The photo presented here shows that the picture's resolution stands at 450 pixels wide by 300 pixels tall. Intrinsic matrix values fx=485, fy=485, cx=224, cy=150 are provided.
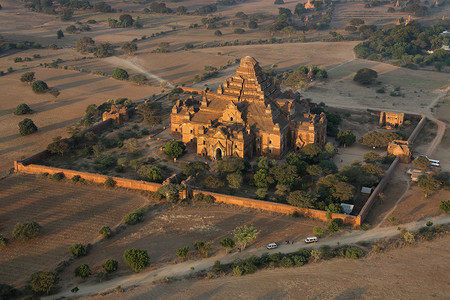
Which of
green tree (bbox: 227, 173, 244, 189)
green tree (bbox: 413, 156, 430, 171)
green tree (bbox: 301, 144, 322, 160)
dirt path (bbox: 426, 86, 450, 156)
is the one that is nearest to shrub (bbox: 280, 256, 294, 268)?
green tree (bbox: 227, 173, 244, 189)

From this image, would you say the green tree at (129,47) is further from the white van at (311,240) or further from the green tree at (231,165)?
the white van at (311,240)

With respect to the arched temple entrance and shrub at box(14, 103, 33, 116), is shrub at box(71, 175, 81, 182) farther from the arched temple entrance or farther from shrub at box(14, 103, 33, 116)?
shrub at box(14, 103, 33, 116)

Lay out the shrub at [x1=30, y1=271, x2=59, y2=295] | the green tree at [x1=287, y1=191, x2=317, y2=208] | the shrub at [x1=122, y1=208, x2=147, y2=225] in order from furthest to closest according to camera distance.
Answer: the green tree at [x1=287, y1=191, x2=317, y2=208], the shrub at [x1=122, y1=208, x2=147, y2=225], the shrub at [x1=30, y1=271, x2=59, y2=295]

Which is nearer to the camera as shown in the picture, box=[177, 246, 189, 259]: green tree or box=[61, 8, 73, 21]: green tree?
box=[177, 246, 189, 259]: green tree

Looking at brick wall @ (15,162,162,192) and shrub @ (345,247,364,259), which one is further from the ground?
brick wall @ (15,162,162,192)

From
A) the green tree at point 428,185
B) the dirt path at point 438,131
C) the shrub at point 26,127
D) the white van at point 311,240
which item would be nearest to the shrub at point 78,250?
the white van at point 311,240

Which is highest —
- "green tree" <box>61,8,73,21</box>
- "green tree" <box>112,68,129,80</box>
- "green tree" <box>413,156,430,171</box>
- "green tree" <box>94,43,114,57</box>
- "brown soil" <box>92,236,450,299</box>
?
"green tree" <box>61,8,73,21</box>

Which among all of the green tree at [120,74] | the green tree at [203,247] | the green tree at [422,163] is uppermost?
the green tree at [120,74]

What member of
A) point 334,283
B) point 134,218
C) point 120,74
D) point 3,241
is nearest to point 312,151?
point 334,283
